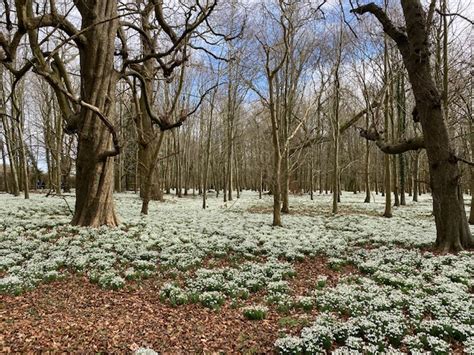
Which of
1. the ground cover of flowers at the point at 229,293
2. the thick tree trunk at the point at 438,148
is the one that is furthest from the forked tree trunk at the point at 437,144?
the ground cover of flowers at the point at 229,293

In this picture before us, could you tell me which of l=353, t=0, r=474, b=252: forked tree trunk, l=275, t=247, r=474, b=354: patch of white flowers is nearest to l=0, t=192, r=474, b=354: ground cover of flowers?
l=275, t=247, r=474, b=354: patch of white flowers

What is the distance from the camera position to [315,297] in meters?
5.38

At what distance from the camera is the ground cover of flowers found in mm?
3996

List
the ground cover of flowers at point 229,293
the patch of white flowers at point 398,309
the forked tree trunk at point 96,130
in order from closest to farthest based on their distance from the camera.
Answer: the patch of white flowers at point 398,309
the ground cover of flowers at point 229,293
the forked tree trunk at point 96,130

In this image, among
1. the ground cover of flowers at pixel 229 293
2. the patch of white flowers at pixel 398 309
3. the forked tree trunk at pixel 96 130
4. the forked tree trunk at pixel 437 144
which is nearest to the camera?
the patch of white flowers at pixel 398 309

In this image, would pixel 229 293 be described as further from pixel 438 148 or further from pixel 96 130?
pixel 96 130

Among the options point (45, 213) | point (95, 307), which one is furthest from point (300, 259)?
point (45, 213)

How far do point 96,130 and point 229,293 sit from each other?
723 centimetres

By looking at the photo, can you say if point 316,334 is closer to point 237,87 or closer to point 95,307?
point 95,307

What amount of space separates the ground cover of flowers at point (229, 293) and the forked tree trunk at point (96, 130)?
86 centimetres

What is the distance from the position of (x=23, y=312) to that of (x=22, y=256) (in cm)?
310

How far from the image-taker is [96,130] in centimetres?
1007

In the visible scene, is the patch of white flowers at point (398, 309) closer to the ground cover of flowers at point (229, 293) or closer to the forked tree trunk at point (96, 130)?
the ground cover of flowers at point (229, 293)

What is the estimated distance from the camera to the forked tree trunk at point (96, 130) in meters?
9.98
